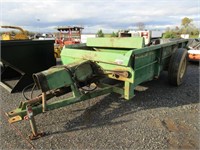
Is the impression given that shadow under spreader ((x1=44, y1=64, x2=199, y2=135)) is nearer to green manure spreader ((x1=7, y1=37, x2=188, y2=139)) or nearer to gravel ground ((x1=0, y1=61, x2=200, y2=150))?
gravel ground ((x1=0, y1=61, x2=200, y2=150))

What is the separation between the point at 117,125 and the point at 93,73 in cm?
92

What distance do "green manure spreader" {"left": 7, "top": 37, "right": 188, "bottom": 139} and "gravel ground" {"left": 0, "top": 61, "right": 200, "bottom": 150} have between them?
1.00 ft

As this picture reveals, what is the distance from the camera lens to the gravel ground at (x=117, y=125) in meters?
2.32

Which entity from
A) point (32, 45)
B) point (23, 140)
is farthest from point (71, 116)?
point (32, 45)

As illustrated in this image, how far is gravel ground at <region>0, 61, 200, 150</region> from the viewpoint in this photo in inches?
91.3

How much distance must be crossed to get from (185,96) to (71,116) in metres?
2.37

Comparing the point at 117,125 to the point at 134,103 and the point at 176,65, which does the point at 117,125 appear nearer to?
the point at 134,103

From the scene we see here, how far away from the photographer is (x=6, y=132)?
2.56m

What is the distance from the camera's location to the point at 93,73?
9.97 ft

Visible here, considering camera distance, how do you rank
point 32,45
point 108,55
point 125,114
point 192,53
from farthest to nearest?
point 192,53 → point 32,45 → point 125,114 → point 108,55

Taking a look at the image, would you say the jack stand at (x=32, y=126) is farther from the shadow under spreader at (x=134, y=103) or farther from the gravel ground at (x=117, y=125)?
the shadow under spreader at (x=134, y=103)

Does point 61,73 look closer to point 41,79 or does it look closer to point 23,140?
point 41,79

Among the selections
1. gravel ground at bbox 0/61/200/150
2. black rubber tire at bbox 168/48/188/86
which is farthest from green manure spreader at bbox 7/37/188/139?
gravel ground at bbox 0/61/200/150

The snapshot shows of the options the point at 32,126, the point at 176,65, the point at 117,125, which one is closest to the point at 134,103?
the point at 117,125
